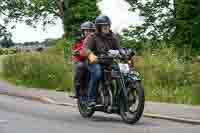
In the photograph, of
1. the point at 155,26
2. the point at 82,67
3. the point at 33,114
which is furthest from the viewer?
the point at 155,26

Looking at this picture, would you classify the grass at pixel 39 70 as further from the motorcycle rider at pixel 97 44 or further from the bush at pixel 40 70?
the motorcycle rider at pixel 97 44

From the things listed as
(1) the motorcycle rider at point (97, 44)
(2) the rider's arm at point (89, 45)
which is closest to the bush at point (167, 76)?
(1) the motorcycle rider at point (97, 44)

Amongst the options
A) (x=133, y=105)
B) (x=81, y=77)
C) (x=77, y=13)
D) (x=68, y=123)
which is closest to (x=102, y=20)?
(x=81, y=77)

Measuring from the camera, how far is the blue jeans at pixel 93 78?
13578mm

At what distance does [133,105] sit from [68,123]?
1157 millimetres

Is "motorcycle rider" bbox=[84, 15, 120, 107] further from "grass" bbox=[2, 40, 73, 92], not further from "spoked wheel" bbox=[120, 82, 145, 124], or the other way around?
"grass" bbox=[2, 40, 73, 92]

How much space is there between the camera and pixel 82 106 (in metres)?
14.6

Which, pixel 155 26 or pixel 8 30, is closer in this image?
pixel 155 26

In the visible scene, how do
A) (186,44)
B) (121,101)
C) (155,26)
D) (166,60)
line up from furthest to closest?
1. (155,26)
2. (186,44)
3. (166,60)
4. (121,101)

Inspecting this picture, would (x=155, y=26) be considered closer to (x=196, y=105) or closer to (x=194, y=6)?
(x=194, y=6)

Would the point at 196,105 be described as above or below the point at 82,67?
below

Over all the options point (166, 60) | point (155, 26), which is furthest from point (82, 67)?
point (155, 26)

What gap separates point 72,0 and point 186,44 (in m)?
17.0

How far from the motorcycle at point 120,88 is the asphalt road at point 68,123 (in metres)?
0.21
